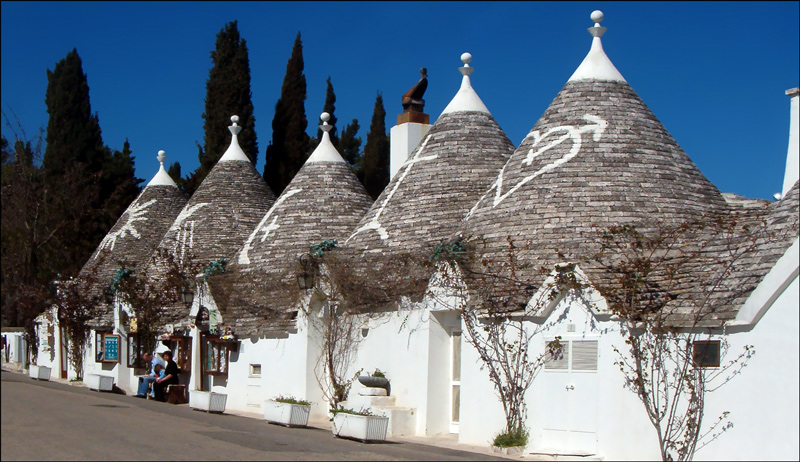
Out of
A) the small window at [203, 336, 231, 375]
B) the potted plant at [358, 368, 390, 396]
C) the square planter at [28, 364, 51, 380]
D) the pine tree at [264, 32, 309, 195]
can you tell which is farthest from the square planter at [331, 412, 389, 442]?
the pine tree at [264, 32, 309, 195]

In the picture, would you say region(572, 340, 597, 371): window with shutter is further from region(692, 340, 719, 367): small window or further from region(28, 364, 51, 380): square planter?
region(28, 364, 51, 380): square planter

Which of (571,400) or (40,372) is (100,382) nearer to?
(40,372)

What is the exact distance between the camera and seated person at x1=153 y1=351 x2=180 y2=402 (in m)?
23.5

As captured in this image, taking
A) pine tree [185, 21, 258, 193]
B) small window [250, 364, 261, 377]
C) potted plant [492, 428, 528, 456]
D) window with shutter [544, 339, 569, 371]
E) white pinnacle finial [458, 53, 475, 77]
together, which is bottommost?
potted plant [492, 428, 528, 456]

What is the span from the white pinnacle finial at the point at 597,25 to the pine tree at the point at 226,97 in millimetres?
21286

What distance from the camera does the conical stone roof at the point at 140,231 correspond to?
30.9 metres

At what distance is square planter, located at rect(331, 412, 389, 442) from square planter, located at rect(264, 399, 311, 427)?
2.02 meters

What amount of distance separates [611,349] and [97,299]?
20.1 metres

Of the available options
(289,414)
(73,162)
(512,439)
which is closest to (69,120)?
(73,162)

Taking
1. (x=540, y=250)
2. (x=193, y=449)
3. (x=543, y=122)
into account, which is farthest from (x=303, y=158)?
(x=193, y=449)

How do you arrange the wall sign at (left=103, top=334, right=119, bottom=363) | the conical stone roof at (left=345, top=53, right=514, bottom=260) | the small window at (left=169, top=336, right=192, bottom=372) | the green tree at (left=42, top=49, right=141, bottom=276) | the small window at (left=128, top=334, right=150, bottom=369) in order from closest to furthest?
the conical stone roof at (left=345, top=53, right=514, bottom=260) < the small window at (left=169, top=336, right=192, bottom=372) < the small window at (left=128, top=334, right=150, bottom=369) < the wall sign at (left=103, top=334, right=119, bottom=363) < the green tree at (left=42, top=49, right=141, bottom=276)

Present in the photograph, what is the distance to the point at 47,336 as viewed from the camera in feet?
113

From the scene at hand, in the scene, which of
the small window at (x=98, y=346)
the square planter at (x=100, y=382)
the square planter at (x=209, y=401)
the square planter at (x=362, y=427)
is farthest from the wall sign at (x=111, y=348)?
the square planter at (x=362, y=427)

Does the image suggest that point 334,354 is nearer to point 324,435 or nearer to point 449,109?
point 324,435
